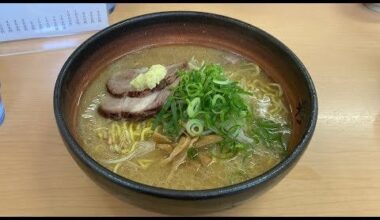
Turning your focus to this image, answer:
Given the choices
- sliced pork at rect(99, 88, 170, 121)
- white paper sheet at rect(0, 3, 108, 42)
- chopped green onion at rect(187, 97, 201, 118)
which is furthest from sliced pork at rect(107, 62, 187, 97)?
white paper sheet at rect(0, 3, 108, 42)

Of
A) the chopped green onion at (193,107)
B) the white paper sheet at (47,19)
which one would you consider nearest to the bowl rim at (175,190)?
the chopped green onion at (193,107)

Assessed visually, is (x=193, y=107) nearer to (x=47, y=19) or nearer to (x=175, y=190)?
(x=175, y=190)

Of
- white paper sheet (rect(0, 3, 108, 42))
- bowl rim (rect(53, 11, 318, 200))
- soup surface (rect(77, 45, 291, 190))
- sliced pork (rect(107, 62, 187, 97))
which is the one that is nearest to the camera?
bowl rim (rect(53, 11, 318, 200))

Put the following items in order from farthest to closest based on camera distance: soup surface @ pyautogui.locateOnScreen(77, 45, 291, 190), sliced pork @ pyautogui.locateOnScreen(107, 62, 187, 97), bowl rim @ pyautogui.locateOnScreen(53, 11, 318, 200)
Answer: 1. sliced pork @ pyautogui.locateOnScreen(107, 62, 187, 97)
2. soup surface @ pyautogui.locateOnScreen(77, 45, 291, 190)
3. bowl rim @ pyautogui.locateOnScreen(53, 11, 318, 200)

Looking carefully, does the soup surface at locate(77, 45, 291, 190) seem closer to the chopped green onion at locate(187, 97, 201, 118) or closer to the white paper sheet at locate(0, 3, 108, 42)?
the chopped green onion at locate(187, 97, 201, 118)

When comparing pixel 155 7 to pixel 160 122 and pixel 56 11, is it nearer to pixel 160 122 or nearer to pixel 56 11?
pixel 56 11

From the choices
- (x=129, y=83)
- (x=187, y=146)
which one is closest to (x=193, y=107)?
(x=187, y=146)
